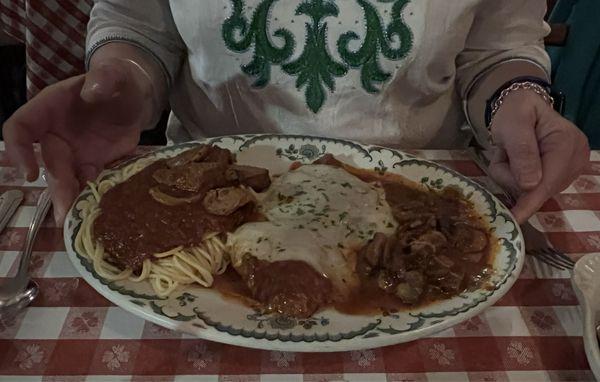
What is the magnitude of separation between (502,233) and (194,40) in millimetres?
908

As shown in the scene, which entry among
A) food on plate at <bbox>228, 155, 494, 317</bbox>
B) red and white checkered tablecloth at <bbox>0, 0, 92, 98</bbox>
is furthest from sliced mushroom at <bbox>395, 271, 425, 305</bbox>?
red and white checkered tablecloth at <bbox>0, 0, 92, 98</bbox>

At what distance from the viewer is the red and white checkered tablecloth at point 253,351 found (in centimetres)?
98

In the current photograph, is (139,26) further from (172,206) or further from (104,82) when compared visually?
(172,206)

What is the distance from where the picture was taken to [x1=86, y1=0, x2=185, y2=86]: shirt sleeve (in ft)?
5.26

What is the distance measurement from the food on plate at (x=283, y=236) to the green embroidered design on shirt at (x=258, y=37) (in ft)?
0.97

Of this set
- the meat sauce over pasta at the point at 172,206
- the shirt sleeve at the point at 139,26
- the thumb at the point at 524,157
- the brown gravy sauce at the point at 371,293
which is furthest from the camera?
the shirt sleeve at the point at 139,26

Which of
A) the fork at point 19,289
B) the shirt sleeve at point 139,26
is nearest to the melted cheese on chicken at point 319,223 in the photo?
the fork at point 19,289

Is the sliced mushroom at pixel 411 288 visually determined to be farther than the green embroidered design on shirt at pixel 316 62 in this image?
No

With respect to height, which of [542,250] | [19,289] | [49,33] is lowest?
[49,33]

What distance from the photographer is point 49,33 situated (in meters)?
2.52

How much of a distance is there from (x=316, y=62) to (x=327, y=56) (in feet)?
0.11

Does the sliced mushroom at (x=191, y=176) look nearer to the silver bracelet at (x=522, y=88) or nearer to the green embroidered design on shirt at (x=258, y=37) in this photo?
the green embroidered design on shirt at (x=258, y=37)

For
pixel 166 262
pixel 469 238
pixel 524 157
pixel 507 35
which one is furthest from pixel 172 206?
pixel 507 35

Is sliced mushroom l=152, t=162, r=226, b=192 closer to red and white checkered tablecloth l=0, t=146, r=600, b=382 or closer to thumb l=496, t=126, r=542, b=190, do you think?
red and white checkered tablecloth l=0, t=146, r=600, b=382
